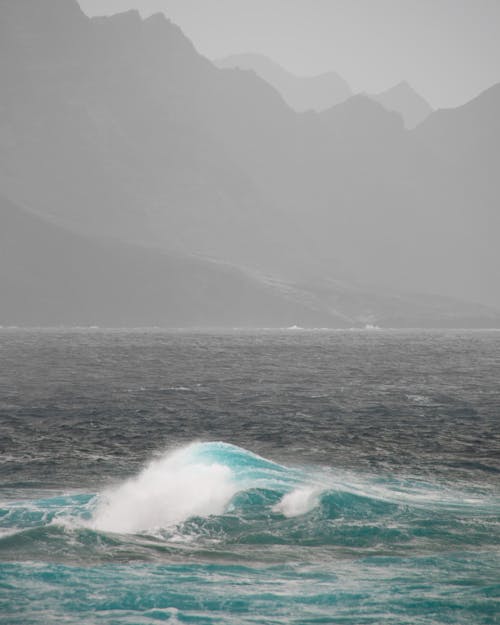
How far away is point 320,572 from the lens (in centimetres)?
2375

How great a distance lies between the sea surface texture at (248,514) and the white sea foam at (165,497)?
95 mm

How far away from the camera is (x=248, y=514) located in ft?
98.6

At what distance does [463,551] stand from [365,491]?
8.41 m

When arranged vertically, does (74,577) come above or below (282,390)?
below

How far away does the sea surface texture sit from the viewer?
71.0ft

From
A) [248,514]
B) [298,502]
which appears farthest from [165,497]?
[298,502]

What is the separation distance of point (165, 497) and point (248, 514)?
13.3 feet

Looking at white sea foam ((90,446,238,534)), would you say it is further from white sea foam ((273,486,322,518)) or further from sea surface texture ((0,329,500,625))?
white sea foam ((273,486,322,518))

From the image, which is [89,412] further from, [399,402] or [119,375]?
[119,375]

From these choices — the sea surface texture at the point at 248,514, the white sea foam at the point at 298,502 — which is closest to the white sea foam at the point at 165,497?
the sea surface texture at the point at 248,514

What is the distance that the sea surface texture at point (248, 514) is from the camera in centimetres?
2164

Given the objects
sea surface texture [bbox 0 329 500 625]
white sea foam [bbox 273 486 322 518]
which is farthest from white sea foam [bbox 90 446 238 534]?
white sea foam [bbox 273 486 322 518]

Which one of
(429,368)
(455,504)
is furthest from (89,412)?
(429,368)

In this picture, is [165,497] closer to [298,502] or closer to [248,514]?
[248,514]
